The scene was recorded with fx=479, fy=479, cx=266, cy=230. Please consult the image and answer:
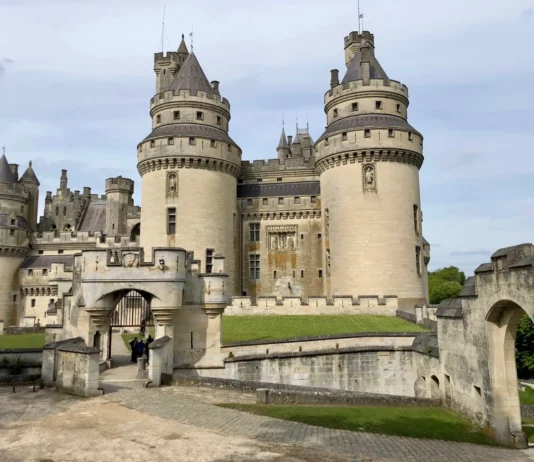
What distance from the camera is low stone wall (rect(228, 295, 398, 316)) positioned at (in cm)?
3434

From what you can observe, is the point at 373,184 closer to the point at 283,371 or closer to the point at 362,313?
the point at 362,313

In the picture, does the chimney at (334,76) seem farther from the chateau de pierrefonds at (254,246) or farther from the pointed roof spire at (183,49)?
the pointed roof spire at (183,49)

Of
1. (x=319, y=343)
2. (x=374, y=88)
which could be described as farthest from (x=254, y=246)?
(x=319, y=343)

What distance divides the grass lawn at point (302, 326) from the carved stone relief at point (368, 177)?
11.1m

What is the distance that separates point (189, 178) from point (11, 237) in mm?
25469

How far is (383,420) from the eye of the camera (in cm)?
1188

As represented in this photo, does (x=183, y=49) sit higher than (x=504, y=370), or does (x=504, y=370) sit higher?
(x=183, y=49)

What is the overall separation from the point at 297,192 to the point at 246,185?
17.5 ft

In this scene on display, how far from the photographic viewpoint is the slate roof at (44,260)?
53444mm

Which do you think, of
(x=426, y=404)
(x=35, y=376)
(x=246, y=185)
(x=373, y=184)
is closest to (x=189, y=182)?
(x=246, y=185)

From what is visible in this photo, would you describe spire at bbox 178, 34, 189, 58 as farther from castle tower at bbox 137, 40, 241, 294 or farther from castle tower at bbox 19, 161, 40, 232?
castle tower at bbox 19, 161, 40, 232

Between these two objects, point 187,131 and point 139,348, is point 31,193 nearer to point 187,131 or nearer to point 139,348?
point 187,131

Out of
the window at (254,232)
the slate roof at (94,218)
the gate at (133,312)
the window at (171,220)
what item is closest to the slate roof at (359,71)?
the window at (254,232)

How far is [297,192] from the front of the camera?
4603 centimetres
